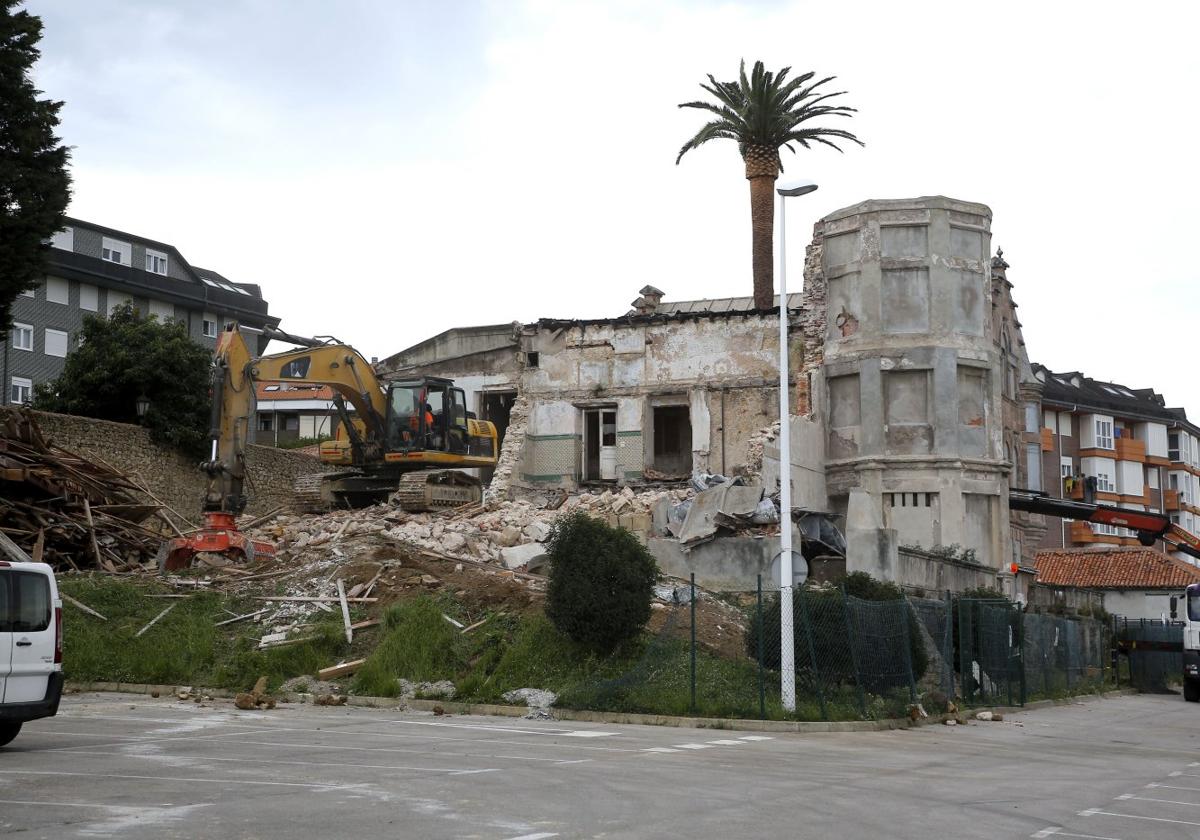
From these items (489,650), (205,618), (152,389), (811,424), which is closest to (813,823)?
(489,650)

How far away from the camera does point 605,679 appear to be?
20141 millimetres

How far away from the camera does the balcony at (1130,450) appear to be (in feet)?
268

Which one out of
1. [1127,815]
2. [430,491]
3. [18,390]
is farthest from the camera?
[18,390]

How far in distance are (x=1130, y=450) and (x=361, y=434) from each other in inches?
2361

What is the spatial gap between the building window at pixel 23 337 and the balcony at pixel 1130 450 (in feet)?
205

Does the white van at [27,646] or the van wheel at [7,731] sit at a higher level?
the white van at [27,646]

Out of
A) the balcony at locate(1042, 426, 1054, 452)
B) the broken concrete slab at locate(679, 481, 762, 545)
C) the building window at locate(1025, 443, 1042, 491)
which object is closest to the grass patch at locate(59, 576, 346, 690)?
the broken concrete slab at locate(679, 481, 762, 545)

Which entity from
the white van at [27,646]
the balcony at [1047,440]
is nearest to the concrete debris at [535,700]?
the white van at [27,646]

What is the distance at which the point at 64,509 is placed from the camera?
29.1m

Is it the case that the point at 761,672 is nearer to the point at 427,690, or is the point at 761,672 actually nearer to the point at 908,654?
the point at 908,654

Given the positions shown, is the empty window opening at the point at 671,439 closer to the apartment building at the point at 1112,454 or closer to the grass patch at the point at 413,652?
the grass patch at the point at 413,652

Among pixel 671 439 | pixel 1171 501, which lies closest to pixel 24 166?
pixel 671 439

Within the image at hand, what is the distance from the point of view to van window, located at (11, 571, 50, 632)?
12.8 meters

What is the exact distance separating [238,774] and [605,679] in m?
9.34
